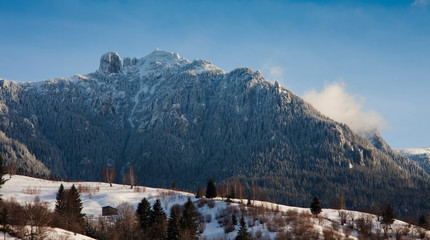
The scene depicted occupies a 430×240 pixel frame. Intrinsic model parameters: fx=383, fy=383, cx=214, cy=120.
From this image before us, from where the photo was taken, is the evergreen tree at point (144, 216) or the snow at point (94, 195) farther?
the snow at point (94, 195)

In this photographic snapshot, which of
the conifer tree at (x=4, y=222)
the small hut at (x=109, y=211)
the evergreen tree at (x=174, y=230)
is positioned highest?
the conifer tree at (x=4, y=222)

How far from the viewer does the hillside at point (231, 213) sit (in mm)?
90000

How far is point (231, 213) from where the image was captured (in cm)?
10781

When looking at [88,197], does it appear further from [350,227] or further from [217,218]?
[350,227]

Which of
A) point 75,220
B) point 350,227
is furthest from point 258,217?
point 75,220

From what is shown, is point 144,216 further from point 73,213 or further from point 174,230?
point 174,230

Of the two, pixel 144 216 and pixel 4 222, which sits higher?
pixel 4 222

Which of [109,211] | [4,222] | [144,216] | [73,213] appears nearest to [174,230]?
[144,216]

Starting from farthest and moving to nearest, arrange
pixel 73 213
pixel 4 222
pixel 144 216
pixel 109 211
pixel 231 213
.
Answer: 1. pixel 109 211
2. pixel 231 213
3. pixel 144 216
4. pixel 73 213
5. pixel 4 222

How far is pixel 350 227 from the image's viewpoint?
321 feet

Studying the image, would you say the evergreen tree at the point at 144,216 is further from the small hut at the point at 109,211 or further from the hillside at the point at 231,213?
the small hut at the point at 109,211

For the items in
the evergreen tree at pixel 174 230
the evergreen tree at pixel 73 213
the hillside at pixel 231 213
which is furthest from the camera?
the hillside at pixel 231 213

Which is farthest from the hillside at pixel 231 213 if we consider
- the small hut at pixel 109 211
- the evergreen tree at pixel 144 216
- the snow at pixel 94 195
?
the evergreen tree at pixel 144 216

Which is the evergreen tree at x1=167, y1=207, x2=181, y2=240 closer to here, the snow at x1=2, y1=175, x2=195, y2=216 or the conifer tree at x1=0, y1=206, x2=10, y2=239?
the conifer tree at x1=0, y1=206, x2=10, y2=239
